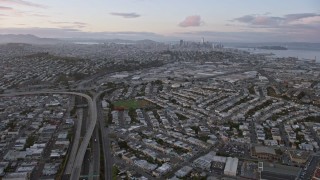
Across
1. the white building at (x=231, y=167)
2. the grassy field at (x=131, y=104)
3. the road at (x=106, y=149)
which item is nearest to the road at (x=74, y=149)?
the road at (x=106, y=149)

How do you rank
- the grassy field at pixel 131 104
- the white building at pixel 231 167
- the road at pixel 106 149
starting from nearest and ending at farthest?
the white building at pixel 231 167 < the road at pixel 106 149 < the grassy field at pixel 131 104

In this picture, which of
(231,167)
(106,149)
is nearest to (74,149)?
(106,149)

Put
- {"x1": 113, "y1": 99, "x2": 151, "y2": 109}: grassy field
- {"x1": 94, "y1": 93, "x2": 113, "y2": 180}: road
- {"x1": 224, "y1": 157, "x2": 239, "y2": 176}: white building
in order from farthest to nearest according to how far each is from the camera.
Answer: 1. {"x1": 113, "y1": 99, "x2": 151, "y2": 109}: grassy field
2. {"x1": 94, "y1": 93, "x2": 113, "y2": 180}: road
3. {"x1": 224, "y1": 157, "x2": 239, "y2": 176}: white building

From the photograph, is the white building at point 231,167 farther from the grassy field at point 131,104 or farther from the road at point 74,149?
the grassy field at point 131,104

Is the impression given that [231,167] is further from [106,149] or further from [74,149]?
[74,149]

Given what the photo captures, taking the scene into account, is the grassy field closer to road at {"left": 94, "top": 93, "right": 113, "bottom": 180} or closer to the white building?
road at {"left": 94, "top": 93, "right": 113, "bottom": 180}

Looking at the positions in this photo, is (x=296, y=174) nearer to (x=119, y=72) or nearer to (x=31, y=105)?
(x=31, y=105)

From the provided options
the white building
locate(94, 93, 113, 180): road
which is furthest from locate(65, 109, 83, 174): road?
the white building

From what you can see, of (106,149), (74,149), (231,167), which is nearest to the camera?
(231,167)

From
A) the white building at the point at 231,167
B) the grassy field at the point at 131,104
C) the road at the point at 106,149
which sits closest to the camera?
the white building at the point at 231,167
